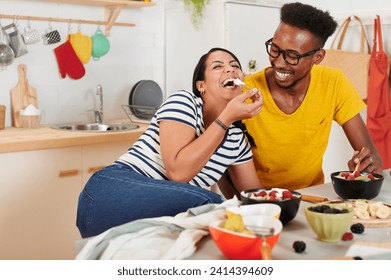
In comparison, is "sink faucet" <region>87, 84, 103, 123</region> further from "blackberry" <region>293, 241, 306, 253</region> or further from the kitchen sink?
"blackberry" <region>293, 241, 306, 253</region>

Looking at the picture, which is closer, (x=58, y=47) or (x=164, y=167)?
(x=164, y=167)

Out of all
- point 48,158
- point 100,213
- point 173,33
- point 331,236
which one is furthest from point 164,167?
point 173,33

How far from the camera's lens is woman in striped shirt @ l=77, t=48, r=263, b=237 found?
168 cm

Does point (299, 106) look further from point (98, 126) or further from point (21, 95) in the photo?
point (21, 95)

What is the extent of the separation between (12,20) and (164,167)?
6.29 ft

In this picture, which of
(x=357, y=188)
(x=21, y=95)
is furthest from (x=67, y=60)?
(x=357, y=188)

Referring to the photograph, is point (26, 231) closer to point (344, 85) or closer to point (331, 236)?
point (344, 85)

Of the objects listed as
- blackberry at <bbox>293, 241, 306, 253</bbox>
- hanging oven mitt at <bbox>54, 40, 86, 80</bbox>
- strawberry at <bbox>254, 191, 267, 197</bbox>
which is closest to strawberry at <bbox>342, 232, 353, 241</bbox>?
blackberry at <bbox>293, 241, 306, 253</bbox>

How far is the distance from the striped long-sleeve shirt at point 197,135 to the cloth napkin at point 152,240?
0.60m

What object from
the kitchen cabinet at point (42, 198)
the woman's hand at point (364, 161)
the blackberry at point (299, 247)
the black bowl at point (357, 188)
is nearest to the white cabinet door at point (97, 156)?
the kitchen cabinet at point (42, 198)

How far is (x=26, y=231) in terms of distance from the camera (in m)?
2.91

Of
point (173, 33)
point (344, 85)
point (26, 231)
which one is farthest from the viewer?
point (173, 33)

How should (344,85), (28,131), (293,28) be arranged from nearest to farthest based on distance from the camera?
(293,28) → (344,85) → (28,131)

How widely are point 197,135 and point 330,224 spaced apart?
76cm
